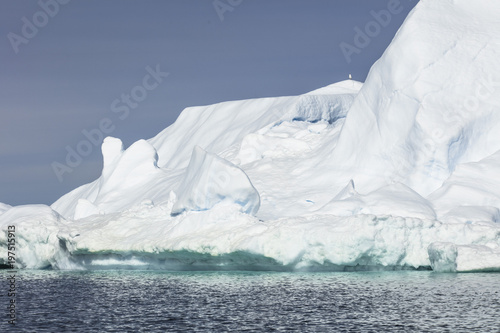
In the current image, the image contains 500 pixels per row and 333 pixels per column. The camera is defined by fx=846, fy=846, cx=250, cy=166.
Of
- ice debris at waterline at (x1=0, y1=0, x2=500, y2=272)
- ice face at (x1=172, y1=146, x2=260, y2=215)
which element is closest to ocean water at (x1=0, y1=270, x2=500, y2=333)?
ice debris at waterline at (x1=0, y1=0, x2=500, y2=272)

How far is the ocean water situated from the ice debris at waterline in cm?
126

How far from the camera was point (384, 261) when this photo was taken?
112 feet

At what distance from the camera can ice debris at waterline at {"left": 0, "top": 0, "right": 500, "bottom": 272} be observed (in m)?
33.9

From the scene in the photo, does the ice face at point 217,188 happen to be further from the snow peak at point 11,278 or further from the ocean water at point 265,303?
the snow peak at point 11,278

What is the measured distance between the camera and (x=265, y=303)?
26469mm

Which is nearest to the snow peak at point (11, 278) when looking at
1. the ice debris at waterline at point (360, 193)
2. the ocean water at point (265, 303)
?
the ocean water at point (265, 303)

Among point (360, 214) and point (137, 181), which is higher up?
A: point (137, 181)

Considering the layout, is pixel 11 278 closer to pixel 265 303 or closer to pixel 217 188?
pixel 217 188

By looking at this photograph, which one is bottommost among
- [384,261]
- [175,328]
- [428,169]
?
[175,328]

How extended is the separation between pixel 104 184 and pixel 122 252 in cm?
2223

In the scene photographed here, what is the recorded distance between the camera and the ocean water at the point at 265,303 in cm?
2256

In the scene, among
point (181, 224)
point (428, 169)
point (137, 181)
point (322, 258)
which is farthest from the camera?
point (137, 181)

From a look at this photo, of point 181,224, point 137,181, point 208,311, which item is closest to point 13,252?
point 181,224

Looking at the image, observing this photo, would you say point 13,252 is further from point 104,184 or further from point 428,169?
point 428,169
